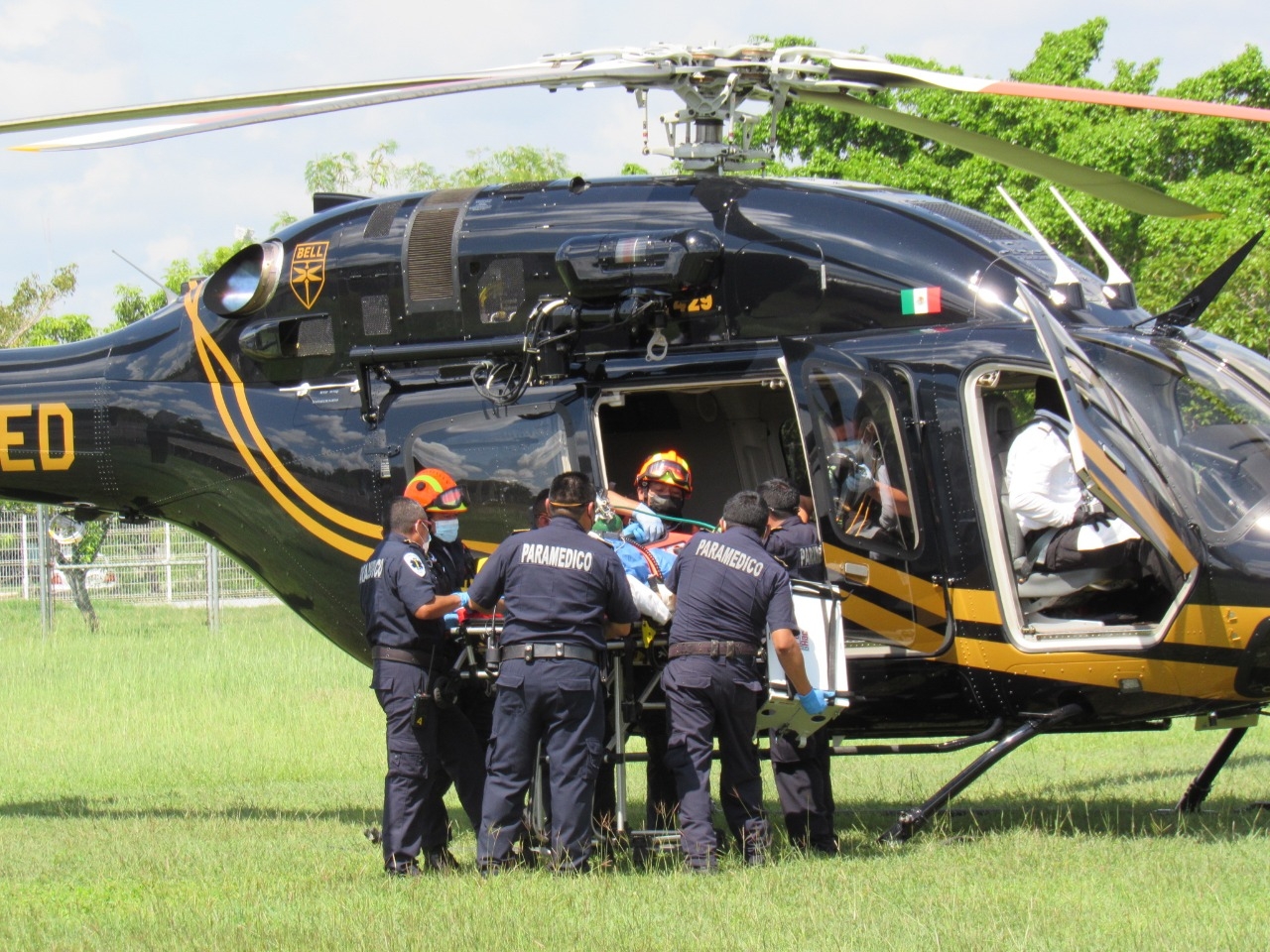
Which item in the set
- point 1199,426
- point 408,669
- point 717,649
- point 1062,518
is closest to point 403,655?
point 408,669

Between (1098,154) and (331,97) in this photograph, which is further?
(1098,154)

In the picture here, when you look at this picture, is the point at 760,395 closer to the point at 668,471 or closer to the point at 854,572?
the point at 668,471

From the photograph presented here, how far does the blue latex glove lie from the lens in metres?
7.10

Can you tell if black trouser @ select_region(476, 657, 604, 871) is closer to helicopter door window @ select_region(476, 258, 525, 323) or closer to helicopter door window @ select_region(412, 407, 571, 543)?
helicopter door window @ select_region(412, 407, 571, 543)

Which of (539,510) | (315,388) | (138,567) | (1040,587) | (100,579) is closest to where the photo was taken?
(1040,587)

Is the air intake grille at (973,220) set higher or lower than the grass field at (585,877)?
higher

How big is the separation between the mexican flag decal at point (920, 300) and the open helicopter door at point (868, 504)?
14.9 inches

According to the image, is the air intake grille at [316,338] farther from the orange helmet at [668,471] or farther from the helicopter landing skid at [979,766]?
the helicopter landing skid at [979,766]

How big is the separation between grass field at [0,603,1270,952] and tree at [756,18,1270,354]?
907cm

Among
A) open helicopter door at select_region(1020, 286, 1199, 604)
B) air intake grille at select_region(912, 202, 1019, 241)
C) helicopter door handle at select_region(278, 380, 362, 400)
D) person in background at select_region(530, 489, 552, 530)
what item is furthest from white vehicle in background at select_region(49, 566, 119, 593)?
open helicopter door at select_region(1020, 286, 1199, 604)

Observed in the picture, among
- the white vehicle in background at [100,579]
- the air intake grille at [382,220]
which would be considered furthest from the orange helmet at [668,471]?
the white vehicle in background at [100,579]

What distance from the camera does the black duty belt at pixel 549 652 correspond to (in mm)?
6895

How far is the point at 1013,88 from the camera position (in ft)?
22.4

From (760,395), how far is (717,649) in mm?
2805
